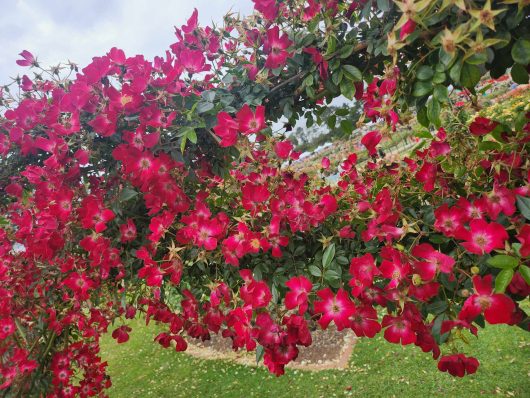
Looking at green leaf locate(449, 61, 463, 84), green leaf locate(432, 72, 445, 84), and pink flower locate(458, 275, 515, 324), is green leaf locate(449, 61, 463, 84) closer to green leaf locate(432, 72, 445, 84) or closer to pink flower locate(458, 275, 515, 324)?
green leaf locate(432, 72, 445, 84)

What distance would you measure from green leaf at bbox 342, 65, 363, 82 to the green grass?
146 inches

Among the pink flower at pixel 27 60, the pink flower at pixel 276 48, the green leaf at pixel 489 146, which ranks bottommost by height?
the green leaf at pixel 489 146

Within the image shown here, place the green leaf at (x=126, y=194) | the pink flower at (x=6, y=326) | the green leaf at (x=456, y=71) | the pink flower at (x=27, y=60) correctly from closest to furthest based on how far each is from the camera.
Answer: the green leaf at (x=456, y=71)
the green leaf at (x=126, y=194)
the pink flower at (x=27, y=60)
the pink flower at (x=6, y=326)

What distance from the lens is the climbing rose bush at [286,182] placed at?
100cm

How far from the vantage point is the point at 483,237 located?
94cm

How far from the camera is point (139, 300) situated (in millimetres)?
1837

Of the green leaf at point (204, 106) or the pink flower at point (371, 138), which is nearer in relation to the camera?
the pink flower at point (371, 138)

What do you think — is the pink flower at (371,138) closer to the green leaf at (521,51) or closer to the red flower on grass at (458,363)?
the green leaf at (521,51)

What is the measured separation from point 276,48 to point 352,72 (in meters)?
0.26

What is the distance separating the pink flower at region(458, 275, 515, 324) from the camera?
0.91 metres

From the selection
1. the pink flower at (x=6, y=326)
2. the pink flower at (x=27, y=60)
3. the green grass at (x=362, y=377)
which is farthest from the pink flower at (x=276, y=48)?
the green grass at (x=362, y=377)

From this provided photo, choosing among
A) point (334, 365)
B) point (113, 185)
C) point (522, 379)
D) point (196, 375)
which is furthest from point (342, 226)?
point (196, 375)

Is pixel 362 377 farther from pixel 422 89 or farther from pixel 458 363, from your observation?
pixel 422 89

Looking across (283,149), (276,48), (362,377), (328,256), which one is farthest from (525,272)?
(362,377)
